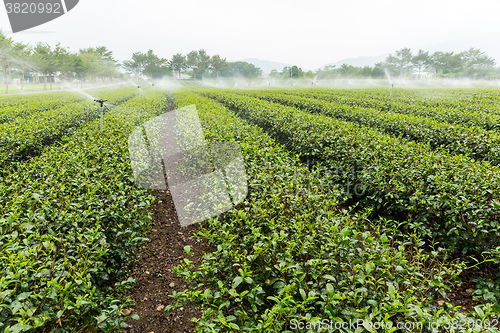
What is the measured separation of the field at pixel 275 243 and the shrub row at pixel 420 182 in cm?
2

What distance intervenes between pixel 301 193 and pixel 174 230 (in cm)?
217

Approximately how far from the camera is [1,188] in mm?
2496

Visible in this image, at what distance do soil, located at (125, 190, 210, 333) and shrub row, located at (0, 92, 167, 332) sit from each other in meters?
0.25

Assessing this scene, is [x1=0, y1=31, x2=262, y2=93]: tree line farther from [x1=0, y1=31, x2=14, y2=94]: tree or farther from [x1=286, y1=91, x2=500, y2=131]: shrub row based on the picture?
[x1=286, y1=91, x2=500, y2=131]: shrub row

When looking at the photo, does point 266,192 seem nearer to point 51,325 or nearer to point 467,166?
point 51,325

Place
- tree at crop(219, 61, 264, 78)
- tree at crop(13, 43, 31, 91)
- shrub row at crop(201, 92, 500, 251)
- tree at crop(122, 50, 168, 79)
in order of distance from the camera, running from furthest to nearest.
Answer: tree at crop(219, 61, 264, 78) → tree at crop(122, 50, 168, 79) → tree at crop(13, 43, 31, 91) → shrub row at crop(201, 92, 500, 251)

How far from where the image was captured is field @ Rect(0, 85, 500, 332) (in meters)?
1.41

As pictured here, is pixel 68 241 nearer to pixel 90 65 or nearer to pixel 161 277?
pixel 161 277

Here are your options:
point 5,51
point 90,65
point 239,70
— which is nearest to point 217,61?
point 239,70

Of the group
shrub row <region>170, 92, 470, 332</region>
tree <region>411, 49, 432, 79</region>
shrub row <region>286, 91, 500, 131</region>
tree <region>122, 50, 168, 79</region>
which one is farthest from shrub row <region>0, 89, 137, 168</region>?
tree <region>411, 49, 432, 79</region>

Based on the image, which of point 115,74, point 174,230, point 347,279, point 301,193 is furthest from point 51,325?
point 115,74

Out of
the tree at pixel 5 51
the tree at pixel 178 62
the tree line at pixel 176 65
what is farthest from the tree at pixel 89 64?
the tree at pixel 178 62

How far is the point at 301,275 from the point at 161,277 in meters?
1.96

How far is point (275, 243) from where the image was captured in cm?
175
